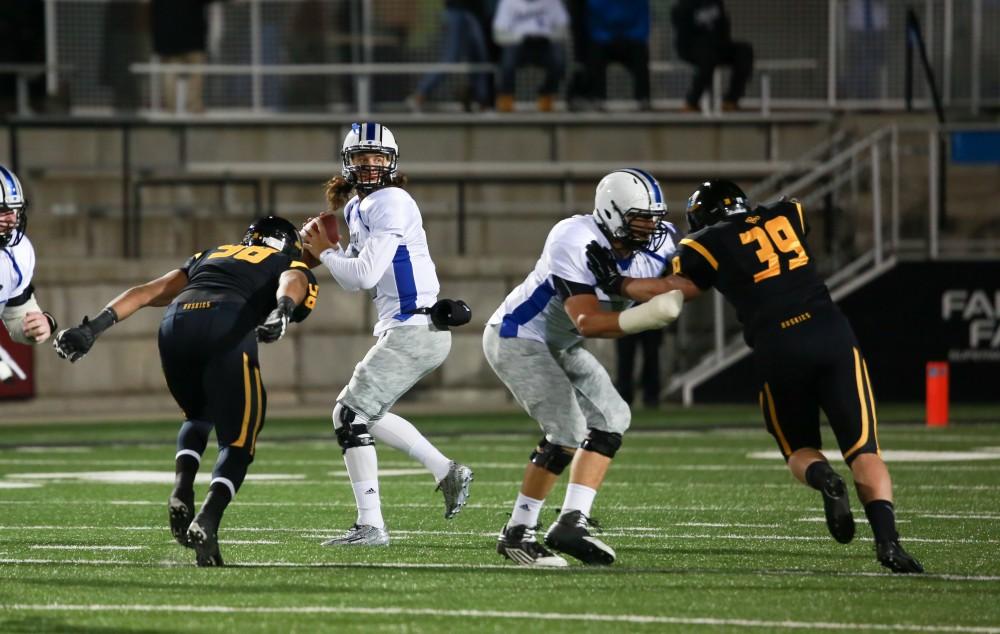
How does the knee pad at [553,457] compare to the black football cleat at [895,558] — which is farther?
the knee pad at [553,457]

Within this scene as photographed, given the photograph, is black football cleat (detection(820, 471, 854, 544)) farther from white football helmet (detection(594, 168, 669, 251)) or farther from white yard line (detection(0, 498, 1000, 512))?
white yard line (detection(0, 498, 1000, 512))

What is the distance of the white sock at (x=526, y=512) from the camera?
26.0ft

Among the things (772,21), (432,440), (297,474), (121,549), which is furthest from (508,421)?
(121,549)

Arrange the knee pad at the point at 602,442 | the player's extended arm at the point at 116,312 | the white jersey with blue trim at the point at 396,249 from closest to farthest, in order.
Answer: the player's extended arm at the point at 116,312 < the knee pad at the point at 602,442 < the white jersey with blue trim at the point at 396,249

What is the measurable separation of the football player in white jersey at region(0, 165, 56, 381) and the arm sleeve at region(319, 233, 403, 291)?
1.22 m

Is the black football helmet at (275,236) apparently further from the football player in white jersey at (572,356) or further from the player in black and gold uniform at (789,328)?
the player in black and gold uniform at (789,328)

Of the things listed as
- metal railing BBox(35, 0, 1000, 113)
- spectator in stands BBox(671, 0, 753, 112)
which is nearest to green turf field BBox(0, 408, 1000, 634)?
spectator in stands BBox(671, 0, 753, 112)

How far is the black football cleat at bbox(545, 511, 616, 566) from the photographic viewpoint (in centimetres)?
771

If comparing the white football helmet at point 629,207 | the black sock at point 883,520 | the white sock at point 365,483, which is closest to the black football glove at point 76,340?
the white sock at point 365,483

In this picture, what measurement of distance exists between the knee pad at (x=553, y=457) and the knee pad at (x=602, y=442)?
0.34 feet

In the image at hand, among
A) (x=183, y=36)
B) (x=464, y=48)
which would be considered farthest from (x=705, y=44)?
(x=183, y=36)

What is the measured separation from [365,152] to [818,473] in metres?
2.60

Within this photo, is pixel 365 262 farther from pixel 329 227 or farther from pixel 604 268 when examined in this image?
pixel 604 268

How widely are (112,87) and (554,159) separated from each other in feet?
15.2
